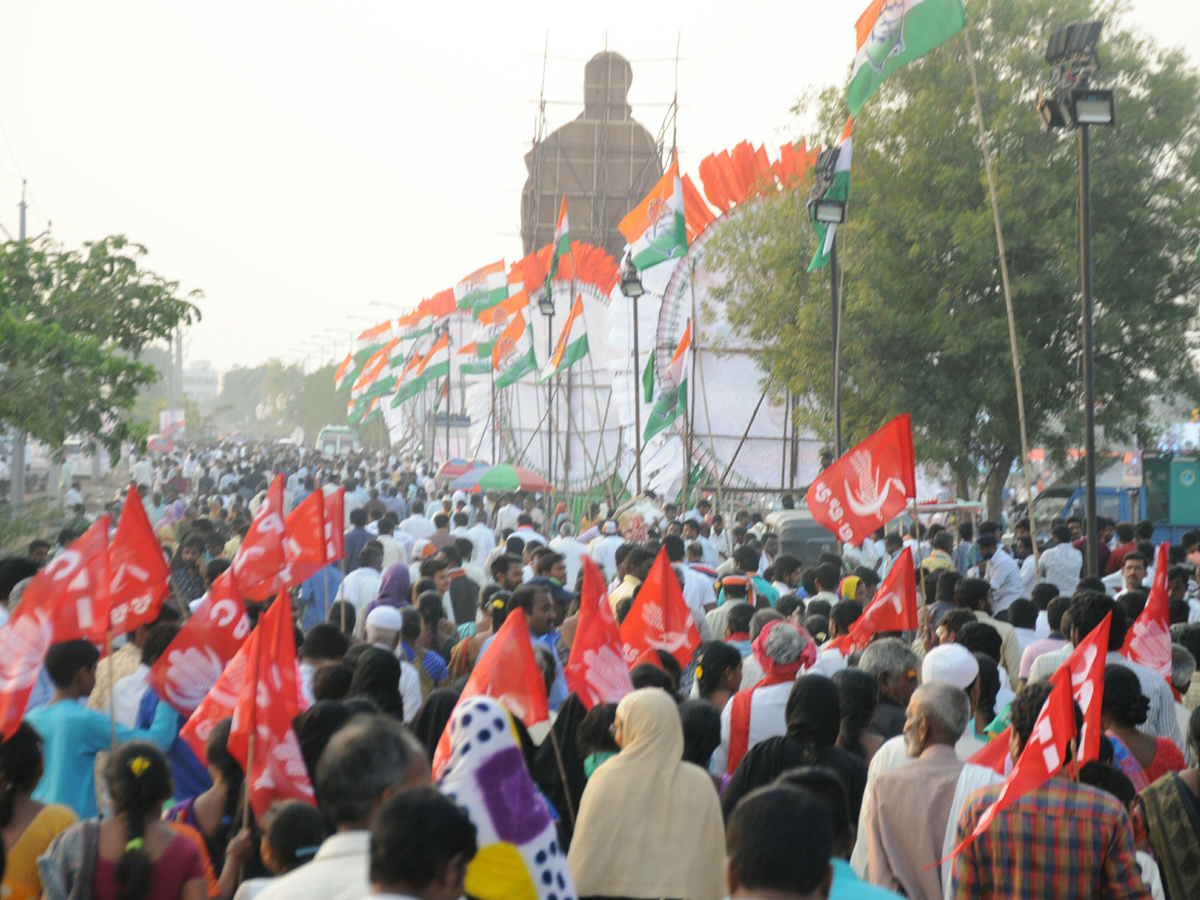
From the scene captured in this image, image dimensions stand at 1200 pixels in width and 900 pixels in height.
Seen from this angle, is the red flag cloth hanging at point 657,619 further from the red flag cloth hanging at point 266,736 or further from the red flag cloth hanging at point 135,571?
the red flag cloth hanging at point 266,736

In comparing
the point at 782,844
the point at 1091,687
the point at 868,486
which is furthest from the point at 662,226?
the point at 782,844

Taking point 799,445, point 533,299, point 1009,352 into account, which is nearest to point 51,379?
point 1009,352

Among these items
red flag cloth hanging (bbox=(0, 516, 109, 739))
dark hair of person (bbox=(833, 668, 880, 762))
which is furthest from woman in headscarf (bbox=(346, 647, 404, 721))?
dark hair of person (bbox=(833, 668, 880, 762))

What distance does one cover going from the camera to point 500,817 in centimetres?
388

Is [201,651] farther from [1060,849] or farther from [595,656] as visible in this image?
[1060,849]

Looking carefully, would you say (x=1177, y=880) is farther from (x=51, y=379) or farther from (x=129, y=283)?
(x=129, y=283)

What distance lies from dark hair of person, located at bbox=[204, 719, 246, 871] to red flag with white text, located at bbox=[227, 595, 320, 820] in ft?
0.19

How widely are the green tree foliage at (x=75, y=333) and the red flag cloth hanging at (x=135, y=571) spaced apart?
767 cm

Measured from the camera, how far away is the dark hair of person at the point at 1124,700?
511 centimetres

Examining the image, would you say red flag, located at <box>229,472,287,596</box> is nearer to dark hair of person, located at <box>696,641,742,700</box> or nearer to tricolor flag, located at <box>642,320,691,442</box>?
dark hair of person, located at <box>696,641,742,700</box>

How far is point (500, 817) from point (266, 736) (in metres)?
1.15

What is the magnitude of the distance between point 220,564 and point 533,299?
94.3 ft

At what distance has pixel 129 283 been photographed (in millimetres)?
16891

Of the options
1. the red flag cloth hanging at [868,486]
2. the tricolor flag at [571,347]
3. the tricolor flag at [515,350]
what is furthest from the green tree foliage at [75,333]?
the tricolor flag at [515,350]
